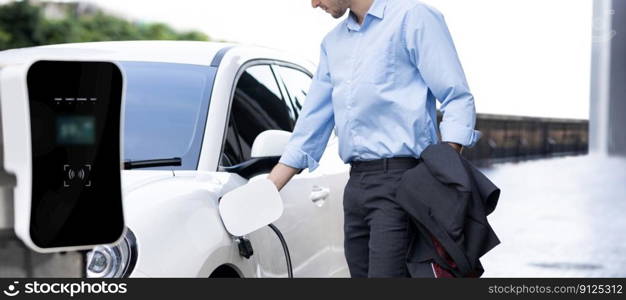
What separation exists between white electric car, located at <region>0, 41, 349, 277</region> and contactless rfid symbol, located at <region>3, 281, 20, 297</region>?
1.04m

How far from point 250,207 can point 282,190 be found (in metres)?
0.70

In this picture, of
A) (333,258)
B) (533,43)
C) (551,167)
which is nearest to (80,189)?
(333,258)

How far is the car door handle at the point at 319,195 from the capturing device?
4.43 metres

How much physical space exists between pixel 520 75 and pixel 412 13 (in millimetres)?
17031

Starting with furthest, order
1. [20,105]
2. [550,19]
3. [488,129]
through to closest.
A: [488,129]
[550,19]
[20,105]

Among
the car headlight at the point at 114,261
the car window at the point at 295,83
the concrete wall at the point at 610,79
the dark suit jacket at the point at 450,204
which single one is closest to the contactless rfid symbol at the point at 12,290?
the car headlight at the point at 114,261

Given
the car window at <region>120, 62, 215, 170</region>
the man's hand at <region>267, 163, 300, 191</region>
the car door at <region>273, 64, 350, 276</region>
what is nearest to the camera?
the man's hand at <region>267, 163, 300, 191</region>

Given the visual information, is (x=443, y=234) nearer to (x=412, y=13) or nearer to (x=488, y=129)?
(x=412, y=13)

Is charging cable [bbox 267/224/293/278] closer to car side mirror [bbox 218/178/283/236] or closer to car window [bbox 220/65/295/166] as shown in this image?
car window [bbox 220/65/295/166]

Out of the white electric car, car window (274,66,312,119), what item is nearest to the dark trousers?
the white electric car

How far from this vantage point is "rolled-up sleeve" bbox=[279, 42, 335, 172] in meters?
3.71

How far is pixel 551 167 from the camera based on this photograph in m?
22.7

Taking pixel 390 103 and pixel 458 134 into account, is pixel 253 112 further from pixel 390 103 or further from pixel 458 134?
pixel 458 134

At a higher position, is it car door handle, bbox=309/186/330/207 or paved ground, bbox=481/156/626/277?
car door handle, bbox=309/186/330/207
